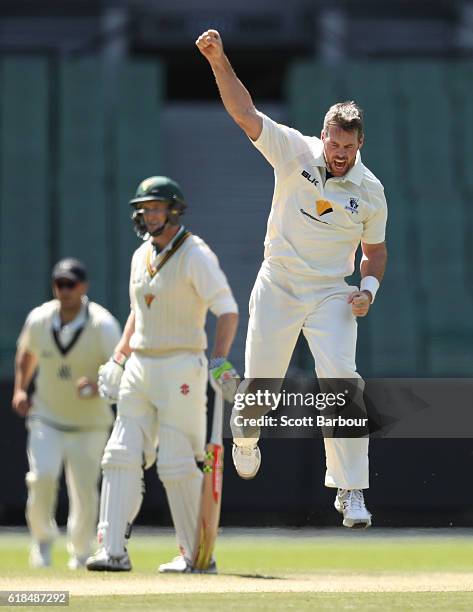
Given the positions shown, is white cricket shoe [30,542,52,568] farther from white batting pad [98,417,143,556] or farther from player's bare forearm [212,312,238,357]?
player's bare forearm [212,312,238,357]

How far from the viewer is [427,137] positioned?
19.0m

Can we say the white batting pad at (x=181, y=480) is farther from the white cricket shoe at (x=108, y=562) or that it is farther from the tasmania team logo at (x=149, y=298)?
the tasmania team logo at (x=149, y=298)

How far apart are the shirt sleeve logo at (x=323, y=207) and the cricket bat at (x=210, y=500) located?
182 centimetres

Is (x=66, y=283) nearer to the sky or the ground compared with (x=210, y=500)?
nearer to the sky

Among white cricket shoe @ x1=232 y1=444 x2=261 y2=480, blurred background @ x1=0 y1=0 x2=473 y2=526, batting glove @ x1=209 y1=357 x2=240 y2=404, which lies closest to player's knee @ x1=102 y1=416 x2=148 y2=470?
batting glove @ x1=209 y1=357 x2=240 y2=404

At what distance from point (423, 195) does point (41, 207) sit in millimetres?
4582

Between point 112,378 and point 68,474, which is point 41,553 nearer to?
point 68,474

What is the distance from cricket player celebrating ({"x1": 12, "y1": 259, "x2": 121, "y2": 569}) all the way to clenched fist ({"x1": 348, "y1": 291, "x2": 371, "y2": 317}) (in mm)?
4069

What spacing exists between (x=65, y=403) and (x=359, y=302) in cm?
444

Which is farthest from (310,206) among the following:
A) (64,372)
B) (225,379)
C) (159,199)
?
(64,372)

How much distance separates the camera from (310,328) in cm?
725

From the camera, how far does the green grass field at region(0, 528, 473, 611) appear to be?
6.95 meters

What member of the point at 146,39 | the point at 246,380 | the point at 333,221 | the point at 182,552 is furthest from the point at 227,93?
the point at 146,39

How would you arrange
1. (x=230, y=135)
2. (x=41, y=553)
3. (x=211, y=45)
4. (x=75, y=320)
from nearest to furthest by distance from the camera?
(x=211, y=45) → (x=41, y=553) → (x=75, y=320) → (x=230, y=135)
